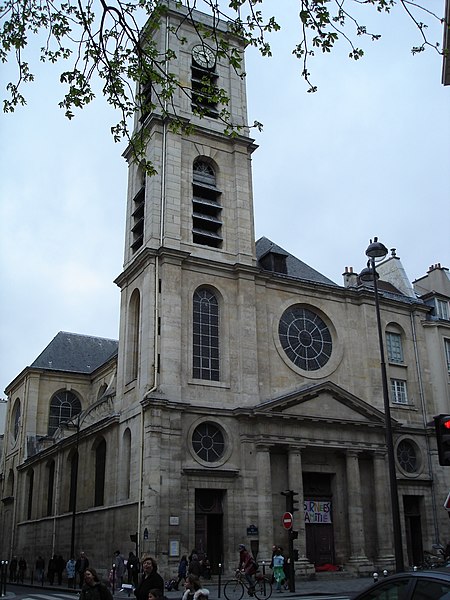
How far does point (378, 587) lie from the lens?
5617 millimetres

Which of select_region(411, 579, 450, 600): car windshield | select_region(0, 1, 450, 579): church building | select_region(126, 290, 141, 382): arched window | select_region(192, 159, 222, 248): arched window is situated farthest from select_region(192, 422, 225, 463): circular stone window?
select_region(411, 579, 450, 600): car windshield

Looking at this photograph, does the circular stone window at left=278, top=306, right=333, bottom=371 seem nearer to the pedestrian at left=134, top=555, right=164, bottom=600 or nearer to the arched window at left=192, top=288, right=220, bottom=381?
the arched window at left=192, top=288, right=220, bottom=381

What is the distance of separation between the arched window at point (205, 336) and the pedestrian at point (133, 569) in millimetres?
7402

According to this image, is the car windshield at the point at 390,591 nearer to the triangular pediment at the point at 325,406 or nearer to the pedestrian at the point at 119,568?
the pedestrian at the point at 119,568

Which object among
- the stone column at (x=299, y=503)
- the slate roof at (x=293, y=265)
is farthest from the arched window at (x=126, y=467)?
the slate roof at (x=293, y=265)

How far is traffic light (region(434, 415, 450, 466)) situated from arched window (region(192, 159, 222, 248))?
21197 mm

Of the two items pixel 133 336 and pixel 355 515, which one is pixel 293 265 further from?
pixel 355 515

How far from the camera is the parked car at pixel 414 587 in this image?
4.91 metres

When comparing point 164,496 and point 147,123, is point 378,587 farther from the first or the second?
point 147,123

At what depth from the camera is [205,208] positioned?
1185 inches

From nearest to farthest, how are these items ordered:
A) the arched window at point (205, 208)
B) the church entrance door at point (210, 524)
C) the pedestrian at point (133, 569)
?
1. the pedestrian at point (133, 569)
2. the church entrance door at point (210, 524)
3. the arched window at point (205, 208)

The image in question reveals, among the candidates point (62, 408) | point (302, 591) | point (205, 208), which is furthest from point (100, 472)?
point (62, 408)

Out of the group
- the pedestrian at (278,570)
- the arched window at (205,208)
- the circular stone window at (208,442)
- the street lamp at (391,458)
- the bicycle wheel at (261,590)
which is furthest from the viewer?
the arched window at (205,208)

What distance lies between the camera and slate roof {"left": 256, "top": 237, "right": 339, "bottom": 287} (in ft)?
108
